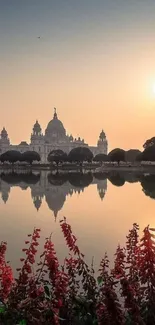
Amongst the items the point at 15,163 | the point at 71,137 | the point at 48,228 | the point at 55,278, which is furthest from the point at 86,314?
the point at 71,137

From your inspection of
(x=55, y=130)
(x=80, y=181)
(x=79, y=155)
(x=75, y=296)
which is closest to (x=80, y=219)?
(x=75, y=296)

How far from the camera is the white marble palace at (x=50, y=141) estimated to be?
146000 mm

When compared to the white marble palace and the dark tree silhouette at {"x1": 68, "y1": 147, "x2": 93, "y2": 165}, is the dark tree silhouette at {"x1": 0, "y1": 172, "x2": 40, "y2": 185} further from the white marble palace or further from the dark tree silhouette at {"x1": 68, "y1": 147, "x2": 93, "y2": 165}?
the white marble palace

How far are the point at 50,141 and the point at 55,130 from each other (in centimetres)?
582

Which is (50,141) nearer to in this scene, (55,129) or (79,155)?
(55,129)

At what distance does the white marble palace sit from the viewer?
146000 mm

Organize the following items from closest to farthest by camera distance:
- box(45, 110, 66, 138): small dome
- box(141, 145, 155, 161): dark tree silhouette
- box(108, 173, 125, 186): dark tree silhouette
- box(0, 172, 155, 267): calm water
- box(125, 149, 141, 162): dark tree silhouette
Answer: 1. box(0, 172, 155, 267): calm water
2. box(108, 173, 125, 186): dark tree silhouette
3. box(141, 145, 155, 161): dark tree silhouette
4. box(125, 149, 141, 162): dark tree silhouette
5. box(45, 110, 66, 138): small dome

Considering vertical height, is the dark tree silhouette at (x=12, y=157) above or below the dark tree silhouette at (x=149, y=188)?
above

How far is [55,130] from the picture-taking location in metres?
156

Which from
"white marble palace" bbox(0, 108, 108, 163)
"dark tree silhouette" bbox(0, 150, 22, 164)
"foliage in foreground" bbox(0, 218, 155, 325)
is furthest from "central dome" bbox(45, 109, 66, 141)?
"foliage in foreground" bbox(0, 218, 155, 325)

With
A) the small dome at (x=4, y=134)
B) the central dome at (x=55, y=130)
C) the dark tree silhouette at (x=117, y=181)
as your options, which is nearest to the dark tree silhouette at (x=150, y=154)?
the dark tree silhouette at (x=117, y=181)

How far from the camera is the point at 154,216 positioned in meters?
16.4

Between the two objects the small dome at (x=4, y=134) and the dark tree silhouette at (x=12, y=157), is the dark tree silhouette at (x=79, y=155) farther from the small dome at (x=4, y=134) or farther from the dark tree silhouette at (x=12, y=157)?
the small dome at (x=4, y=134)

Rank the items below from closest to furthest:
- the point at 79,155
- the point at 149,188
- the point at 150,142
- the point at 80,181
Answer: the point at 149,188 < the point at 80,181 < the point at 150,142 < the point at 79,155
